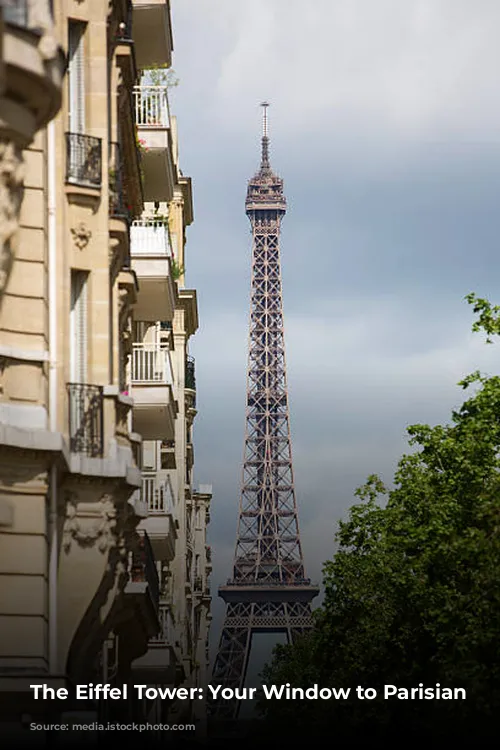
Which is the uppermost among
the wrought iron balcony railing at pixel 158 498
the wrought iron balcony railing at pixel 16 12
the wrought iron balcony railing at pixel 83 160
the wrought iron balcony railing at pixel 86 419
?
the wrought iron balcony railing at pixel 158 498

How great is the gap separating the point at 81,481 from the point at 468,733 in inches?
743

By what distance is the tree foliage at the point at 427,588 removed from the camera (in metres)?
41.9

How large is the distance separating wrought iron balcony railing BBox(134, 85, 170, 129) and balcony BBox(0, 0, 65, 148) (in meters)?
26.0

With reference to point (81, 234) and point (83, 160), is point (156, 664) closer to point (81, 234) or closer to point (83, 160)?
point (81, 234)

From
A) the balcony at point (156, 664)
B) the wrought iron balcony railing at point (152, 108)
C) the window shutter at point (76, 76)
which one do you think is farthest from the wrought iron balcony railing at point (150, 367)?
the window shutter at point (76, 76)

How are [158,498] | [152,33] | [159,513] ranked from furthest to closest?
[158,498] < [159,513] < [152,33]

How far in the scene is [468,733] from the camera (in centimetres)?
4475

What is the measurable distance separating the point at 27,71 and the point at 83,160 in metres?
14.0

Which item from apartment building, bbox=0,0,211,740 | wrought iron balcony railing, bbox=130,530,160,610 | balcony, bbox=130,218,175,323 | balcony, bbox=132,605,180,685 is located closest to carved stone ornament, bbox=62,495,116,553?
apartment building, bbox=0,0,211,740

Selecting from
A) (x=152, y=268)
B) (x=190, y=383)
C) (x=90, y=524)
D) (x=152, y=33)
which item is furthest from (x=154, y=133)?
(x=190, y=383)

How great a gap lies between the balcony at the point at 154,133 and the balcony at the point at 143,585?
7524mm

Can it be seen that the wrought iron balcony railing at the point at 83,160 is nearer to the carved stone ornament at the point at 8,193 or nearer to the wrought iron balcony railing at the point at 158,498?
the carved stone ornament at the point at 8,193

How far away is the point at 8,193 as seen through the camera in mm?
16812

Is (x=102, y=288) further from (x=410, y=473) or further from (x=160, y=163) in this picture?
(x=410, y=473)
